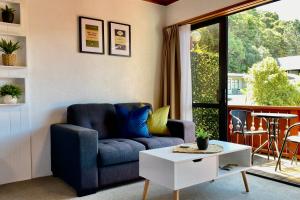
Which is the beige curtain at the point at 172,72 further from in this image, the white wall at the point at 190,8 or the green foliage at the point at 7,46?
the green foliage at the point at 7,46

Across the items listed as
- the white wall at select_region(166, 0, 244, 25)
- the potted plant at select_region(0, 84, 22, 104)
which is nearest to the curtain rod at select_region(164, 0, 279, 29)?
the white wall at select_region(166, 0, 244, 25)

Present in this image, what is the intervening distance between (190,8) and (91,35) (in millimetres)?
1524

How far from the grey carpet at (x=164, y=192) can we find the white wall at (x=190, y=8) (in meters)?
2.21

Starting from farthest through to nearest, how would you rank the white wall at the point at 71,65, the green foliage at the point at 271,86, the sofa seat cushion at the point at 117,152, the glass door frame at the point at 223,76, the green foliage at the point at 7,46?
the green foliage at the point at 271,86, the glass door frame at the point at 223,76, the white wall at the point at 71,65, the green foliage at the point at 7,46, the sofa seat cushion at the point at 117,152

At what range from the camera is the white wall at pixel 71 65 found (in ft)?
10.3

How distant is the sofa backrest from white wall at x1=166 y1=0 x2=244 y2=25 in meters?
1.67

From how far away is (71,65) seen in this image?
3387 mm

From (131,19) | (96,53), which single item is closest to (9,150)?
(96,53)

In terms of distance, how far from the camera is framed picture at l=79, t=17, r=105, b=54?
3432 mm

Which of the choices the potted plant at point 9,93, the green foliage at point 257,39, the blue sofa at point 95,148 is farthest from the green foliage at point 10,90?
the green foliage at point 257,39

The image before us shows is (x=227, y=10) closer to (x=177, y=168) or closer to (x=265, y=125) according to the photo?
(x=265, y=125)

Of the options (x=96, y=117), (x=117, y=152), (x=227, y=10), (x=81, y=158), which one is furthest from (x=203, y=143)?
(x=227, y=10)

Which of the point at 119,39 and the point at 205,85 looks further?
the point at 205,85

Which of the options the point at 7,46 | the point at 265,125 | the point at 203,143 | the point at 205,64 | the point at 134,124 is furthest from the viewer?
the point at 265,125
